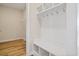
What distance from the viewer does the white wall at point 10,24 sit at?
36.1 inches

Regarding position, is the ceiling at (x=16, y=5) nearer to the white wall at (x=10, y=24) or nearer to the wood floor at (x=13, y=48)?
the white wall at (x=10, y=24)

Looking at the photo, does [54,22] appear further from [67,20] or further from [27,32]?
[27,32]

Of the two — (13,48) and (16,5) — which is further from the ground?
(16,5)

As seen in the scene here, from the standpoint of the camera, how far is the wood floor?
911 millimetres

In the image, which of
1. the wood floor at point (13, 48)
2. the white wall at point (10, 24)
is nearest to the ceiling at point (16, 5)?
the white wall at point (10, 24)

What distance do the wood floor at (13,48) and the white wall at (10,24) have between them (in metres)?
0.04

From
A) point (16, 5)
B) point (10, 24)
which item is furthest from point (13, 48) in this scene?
point (16, 5)

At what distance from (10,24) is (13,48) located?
22 cm

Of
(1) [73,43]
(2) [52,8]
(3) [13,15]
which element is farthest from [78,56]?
(3) [13,15]

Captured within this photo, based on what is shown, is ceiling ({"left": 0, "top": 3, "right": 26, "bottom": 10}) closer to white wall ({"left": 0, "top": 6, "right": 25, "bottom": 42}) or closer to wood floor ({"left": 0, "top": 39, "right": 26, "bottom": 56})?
A: white wall ({"left": 0, "top": 6, "right": 25, "bottom": 42})

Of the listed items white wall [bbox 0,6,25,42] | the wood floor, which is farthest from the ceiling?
the wood floor

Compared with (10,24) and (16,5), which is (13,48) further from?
(16,5)

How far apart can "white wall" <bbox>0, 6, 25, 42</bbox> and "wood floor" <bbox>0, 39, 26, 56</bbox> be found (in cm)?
4

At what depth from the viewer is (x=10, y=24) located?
0.92 m
